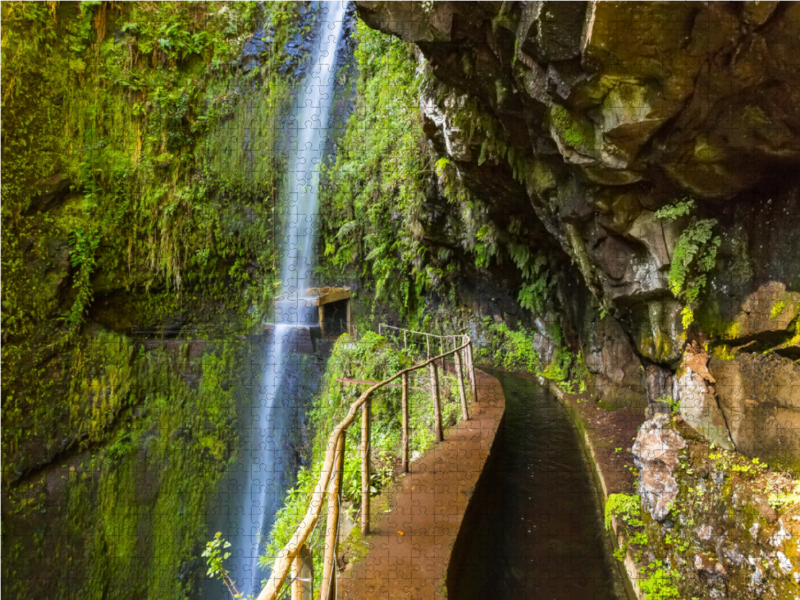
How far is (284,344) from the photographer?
35.9 feet

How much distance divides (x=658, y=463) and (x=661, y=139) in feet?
9.53

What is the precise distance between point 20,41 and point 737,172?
12.2m

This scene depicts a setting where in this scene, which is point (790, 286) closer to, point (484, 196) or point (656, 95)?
point (656, 95)

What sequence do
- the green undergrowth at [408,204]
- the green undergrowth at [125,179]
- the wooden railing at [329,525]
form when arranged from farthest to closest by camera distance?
the green undergrowth at [125,179], the green undergrowth at [408,204], the wooden railing at [329,525]

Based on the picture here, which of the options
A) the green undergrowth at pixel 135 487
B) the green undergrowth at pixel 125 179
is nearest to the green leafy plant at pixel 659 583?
the green undergrowth at pixel 135 487

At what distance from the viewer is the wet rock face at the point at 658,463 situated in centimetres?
348

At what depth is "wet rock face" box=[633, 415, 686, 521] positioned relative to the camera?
3480 millimetres

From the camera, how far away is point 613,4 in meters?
2.65

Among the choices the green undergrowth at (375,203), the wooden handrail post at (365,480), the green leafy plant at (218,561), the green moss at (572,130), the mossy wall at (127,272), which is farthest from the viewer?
the green undergrowth at (375,203)

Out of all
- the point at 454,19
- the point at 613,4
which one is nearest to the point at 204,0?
the point at 454,19

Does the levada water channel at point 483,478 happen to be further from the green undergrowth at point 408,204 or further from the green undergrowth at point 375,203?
the green undergrowth at point 408,204

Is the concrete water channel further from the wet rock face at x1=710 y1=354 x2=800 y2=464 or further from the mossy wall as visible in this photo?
the mossy wall

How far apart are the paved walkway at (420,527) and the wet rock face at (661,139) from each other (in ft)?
7.49

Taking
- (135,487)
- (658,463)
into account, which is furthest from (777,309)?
(135,487)
